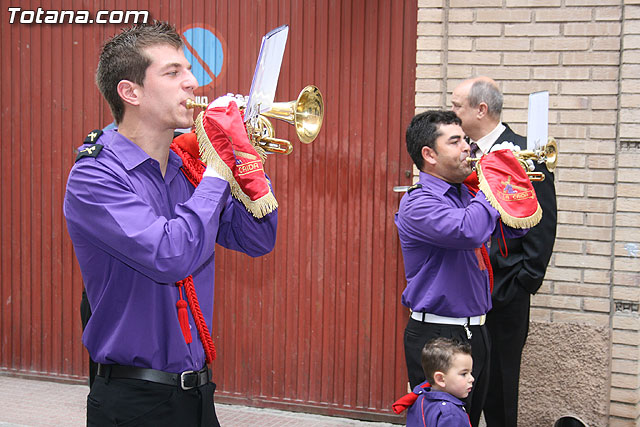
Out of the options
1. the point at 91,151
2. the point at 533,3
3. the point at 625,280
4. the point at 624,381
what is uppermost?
the point at 533,3

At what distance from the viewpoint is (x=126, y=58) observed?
2479 millimetres

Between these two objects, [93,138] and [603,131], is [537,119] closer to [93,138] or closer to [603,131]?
[603,131]

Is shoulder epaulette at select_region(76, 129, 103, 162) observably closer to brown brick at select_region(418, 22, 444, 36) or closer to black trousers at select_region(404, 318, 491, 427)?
black trousers at select_region(404, 318, 491, 427)

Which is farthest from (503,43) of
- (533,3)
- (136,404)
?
(136,404)

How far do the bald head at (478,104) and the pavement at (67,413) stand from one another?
213 cm

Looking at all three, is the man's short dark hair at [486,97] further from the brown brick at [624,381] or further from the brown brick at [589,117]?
the brown brick at [624,381]

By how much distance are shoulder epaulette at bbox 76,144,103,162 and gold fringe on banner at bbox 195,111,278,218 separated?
1.01ft

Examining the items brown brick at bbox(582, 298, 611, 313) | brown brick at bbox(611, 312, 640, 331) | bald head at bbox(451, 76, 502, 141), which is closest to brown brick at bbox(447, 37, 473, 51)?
bald head at bbox(451, 76, 502, 141)

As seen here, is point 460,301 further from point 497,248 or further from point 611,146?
point 611,146

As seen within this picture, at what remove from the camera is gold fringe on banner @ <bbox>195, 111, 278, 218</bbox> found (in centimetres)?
235

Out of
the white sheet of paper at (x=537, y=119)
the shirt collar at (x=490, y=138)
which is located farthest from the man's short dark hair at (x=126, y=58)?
the shirt collar at (x=490, y=138)

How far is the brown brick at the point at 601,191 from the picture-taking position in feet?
14.9

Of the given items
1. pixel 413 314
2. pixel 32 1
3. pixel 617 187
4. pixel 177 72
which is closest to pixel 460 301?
pixel 413 314

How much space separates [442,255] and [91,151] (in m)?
1.88
